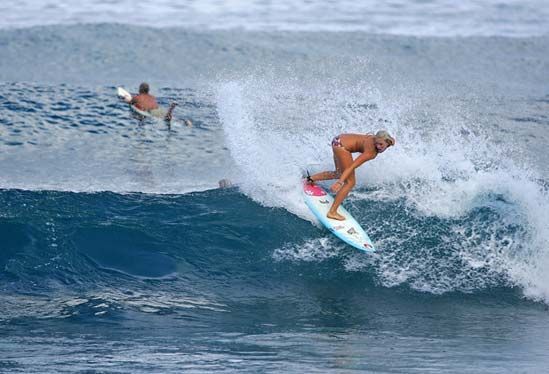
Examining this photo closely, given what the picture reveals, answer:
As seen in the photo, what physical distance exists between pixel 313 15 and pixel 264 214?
17822 mm

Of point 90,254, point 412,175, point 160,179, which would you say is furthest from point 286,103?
point 90,254

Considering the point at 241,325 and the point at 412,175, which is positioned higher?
the point at 412,175

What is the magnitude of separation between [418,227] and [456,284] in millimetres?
1481

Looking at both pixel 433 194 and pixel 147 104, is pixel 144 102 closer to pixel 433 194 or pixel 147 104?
pixel 147 104

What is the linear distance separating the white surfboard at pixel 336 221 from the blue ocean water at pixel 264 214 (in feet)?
1.17

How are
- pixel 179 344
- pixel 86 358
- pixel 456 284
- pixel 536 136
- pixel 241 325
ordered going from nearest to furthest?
pixel 86 358 → pixel 179 344 → pixel 241 325 → pixel 456 284 → pixel 536 136

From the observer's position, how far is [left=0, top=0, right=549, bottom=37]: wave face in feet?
101

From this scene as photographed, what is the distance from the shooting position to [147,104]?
2127 cm

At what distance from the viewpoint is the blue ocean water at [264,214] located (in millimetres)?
11747

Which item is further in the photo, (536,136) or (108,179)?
(536,136)

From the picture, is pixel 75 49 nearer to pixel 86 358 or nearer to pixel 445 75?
pixel 445 75

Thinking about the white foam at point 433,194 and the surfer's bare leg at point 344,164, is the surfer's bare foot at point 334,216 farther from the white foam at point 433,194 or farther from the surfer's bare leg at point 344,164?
the white foam at point 433,194

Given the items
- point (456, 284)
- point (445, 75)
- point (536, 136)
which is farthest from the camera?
point (445, 75)

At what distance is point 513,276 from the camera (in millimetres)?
14281
